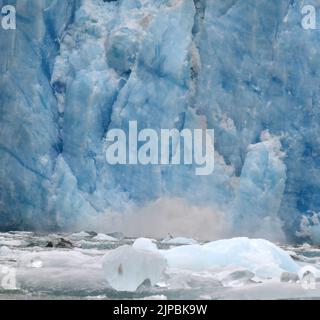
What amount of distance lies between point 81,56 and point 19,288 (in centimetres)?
846

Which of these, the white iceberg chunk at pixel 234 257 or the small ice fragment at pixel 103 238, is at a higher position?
the white iceberg chunk at pixel 234 257

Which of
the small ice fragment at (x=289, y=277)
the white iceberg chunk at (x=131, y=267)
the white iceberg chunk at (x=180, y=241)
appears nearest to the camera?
the white iceberg chunk at (x=131, y=267)

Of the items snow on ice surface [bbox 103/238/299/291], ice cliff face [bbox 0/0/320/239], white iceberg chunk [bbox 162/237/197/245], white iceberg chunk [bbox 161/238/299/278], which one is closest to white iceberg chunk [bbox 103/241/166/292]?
snow on ice surface [bbox 103/238/299/291]

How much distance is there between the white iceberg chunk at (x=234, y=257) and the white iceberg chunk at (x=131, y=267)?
115cm

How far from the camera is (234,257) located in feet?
24.3

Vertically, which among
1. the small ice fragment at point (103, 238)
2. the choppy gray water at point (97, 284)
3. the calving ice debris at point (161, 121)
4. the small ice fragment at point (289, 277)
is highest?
the calving ice debris at point (161, 121)

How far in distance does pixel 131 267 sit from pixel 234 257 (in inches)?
68.0

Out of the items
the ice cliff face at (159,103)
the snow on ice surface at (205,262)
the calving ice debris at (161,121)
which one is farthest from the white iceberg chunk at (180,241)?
the snow on ice surface at (205,262)

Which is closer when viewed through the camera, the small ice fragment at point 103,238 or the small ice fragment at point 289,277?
the small ice fragment at point 289,277

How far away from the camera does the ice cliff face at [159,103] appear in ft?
43.4

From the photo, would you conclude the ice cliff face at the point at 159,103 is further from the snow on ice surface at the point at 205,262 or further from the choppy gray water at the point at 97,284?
the snow on ice surface at the point at 205,262

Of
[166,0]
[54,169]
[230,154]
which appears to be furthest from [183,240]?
[166,0]

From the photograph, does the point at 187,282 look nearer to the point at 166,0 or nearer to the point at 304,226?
the point at 304,226

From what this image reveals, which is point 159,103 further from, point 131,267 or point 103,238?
point 131,267
